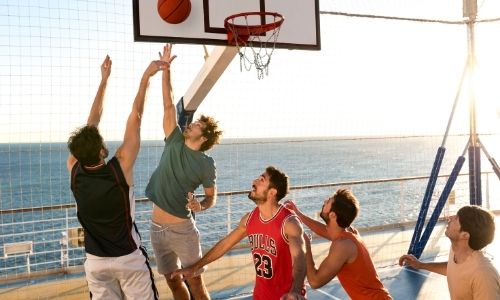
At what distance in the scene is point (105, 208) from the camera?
2.82 metres

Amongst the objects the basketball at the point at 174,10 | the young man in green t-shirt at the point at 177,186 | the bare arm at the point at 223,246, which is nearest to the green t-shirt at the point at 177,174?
the young man in green t-shirt at the point at 177,186

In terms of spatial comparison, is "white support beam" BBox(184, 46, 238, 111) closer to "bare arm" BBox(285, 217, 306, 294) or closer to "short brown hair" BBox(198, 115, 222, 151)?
"short brown hair" BBox(198, 115, 222, 151)

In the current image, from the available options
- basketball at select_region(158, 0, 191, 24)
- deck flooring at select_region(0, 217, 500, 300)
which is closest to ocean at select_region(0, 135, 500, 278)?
deck flooring at select_region(0, 217, 500, 300)

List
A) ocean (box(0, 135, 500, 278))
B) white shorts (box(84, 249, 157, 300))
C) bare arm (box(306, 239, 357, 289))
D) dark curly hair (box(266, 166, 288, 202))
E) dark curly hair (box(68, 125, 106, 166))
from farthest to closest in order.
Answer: ocean (box(0, 135, 500, 278)), dark curly hair (box(266, 166, 288, 202)), white shorts (box(84, 249, 157, 300)), bare arm (box(306, 239, 357, 289)), dark curly hair (box(68, 125, 106, 166))

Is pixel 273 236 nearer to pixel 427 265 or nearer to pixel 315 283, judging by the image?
pixel 315 283

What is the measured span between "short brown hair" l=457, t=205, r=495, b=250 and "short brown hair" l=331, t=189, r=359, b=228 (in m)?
0.57

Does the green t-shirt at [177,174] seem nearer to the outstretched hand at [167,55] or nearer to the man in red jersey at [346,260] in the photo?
the outstretched hand at [167,55]

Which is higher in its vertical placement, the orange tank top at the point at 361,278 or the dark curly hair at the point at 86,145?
the dark curly hair at the point at 86,145

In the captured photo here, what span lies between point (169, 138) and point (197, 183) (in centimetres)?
39

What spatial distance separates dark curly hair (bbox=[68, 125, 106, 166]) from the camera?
2.65 meters

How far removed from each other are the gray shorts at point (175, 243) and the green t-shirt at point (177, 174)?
0.32 feet

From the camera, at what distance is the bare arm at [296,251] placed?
2650 mm

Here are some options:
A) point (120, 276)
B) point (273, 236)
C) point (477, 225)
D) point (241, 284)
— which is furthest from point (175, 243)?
point (241, 284)

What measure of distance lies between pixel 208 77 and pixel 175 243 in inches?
80.9
